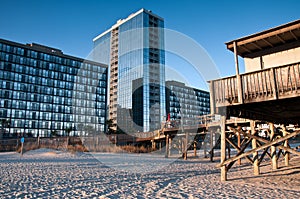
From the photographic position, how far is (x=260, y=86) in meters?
8.56

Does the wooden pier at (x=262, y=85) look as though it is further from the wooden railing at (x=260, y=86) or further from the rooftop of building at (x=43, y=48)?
the rooftop of building at (x=43, y=48)

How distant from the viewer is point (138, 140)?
116 ft

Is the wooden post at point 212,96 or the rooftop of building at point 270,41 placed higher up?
the rooftop of building at point 270,41

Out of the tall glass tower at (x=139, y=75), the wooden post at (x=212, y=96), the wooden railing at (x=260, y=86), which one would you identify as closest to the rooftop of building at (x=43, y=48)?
the tall glass tower at (x=139, y=75)

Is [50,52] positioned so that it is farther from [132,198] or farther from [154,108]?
[132,198]

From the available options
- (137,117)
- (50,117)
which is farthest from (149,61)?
(50,117)

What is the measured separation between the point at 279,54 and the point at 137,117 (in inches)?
2453

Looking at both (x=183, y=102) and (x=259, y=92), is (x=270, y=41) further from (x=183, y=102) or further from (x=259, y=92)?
(x=183, y=102)

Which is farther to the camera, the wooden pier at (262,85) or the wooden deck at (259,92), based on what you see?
the wooden pier at (262,85)

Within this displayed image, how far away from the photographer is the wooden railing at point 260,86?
794 cm

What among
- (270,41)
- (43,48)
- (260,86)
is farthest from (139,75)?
(260,86)

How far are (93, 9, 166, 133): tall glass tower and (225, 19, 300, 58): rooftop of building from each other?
5893 cm

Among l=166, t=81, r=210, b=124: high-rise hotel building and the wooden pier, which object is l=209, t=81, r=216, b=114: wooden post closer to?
the wooden pier

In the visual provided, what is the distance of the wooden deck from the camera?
7984 mm
